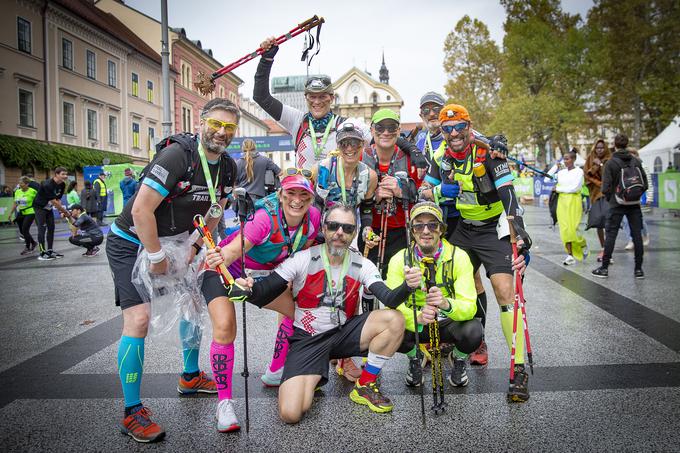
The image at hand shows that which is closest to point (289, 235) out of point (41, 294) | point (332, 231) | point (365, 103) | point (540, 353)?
point (332, 231)

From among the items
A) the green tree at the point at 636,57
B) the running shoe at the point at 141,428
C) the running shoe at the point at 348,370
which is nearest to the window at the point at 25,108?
the running shoe at the point at 348,370

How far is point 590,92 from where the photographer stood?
33656 mm

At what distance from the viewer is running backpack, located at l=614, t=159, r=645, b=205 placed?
7.20m

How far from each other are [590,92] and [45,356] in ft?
121

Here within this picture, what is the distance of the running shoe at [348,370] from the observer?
3.89 metres

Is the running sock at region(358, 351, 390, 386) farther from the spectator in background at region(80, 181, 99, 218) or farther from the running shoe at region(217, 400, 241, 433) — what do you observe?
the spectator in background at region(80, 181, 99, 218)

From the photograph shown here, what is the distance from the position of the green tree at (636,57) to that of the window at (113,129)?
31.9 metres

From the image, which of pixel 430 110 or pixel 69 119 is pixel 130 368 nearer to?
pixel 430 110

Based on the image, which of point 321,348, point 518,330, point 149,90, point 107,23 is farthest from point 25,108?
point 518,330

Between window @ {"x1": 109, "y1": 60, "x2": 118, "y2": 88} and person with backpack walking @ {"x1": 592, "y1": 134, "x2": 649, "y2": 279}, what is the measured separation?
108ft

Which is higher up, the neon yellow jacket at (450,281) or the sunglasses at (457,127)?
the sunglasses at (457,127)

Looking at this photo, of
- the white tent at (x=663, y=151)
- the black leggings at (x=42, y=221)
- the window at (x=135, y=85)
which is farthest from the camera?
the window at (x=135, y=85)

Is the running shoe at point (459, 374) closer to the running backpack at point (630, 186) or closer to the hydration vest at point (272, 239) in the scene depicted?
the hydration vest at point (272, 239)

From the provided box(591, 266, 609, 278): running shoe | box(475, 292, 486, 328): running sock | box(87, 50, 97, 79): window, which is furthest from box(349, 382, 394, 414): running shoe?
box(87, 50, 97, 79): window
